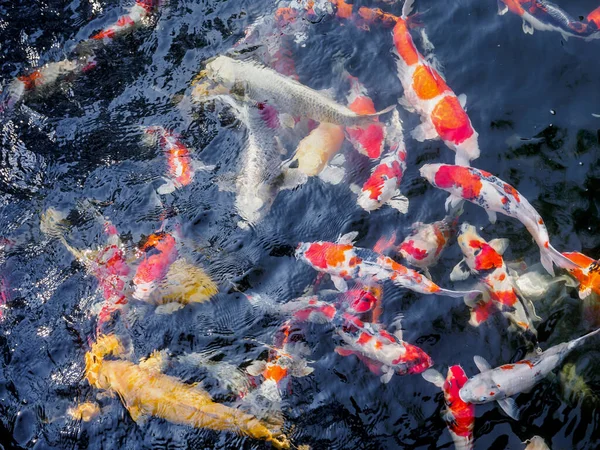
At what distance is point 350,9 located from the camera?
688 cm

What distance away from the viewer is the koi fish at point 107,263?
5328 mm

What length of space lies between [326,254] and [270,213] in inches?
34.2

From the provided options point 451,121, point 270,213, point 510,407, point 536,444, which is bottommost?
point 536,444

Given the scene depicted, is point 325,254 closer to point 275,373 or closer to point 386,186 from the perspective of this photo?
point 386,186

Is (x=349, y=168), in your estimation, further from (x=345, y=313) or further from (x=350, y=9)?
(x=350, y=9)

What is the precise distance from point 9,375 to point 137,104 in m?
3.37

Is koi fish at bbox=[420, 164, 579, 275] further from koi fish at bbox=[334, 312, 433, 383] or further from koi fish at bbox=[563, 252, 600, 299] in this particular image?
koi fish at bbox=[334, 312, 433, 383]

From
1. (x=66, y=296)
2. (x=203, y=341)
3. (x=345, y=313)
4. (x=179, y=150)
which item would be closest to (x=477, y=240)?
(x=345, y=313)

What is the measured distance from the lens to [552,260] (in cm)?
487

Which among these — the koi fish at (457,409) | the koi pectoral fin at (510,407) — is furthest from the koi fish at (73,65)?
the koi pectoral fin at (510,407)

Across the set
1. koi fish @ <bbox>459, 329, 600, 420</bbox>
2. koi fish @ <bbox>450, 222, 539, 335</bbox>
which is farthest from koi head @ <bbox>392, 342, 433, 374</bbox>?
koi fish @ <bbox>450, 222, 539, 335</bbox>

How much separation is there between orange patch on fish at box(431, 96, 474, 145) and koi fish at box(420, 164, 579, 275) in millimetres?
376

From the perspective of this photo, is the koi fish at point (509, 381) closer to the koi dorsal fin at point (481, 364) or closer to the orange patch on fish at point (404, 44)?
the koi dorsal fin at point (481, 364)

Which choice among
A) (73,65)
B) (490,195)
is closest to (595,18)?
(490,195)
